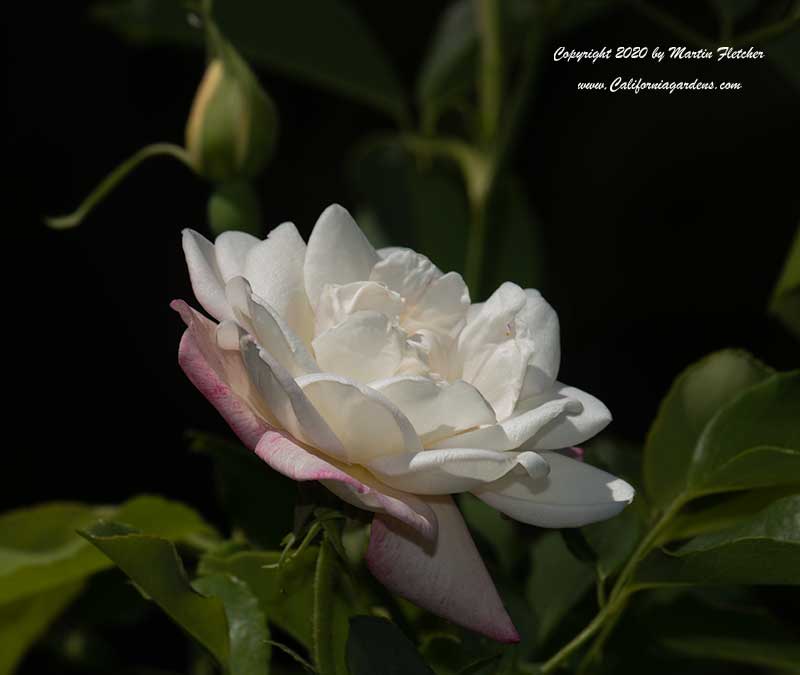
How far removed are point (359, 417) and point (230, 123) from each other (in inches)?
9.8

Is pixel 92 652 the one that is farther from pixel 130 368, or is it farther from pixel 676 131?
pixel 676 131

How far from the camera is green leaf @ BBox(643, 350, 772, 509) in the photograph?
0.51 metres

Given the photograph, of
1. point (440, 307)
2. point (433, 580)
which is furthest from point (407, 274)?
point (433, 580)

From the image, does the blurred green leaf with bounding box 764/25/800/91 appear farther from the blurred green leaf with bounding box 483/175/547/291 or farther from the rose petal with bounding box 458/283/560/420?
the rose petal with bounding box 458/283/560/420

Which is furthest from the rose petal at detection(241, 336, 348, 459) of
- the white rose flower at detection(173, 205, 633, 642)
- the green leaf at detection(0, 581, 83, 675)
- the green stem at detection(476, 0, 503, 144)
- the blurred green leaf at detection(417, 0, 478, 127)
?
the blurred green leaf at detection(417, 0, 478, 127)

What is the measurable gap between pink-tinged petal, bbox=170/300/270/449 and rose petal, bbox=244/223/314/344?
3 cm

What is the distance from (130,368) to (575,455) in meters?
0.72

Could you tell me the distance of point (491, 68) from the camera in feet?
2.52

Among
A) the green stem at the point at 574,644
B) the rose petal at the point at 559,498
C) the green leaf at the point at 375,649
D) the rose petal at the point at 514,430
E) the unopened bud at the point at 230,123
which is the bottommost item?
the green stem at the point at 574,644

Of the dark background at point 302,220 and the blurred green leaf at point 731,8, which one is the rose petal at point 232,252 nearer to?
the blurred green leaf at point 731,8

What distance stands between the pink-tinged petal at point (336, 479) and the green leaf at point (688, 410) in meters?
0.18

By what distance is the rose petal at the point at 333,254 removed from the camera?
0.42 m

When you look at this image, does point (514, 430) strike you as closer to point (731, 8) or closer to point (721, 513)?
point (721, 513)

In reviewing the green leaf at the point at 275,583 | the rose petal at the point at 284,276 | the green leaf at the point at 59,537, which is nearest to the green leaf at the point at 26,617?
the green leaf at the point at 59,537
